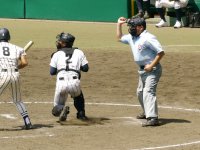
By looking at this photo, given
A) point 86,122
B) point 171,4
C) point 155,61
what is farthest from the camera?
point 171,4

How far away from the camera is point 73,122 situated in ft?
40.8

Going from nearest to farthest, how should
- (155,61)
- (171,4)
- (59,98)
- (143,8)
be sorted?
1. (155,61)
2. (59,98)
3. (171,4)
4. (143,8)

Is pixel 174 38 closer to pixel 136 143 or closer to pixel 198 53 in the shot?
pixel 198 53

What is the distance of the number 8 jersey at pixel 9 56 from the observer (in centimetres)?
1145

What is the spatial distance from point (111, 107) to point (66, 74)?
240 cm

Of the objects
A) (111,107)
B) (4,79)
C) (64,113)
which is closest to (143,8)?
(111,107)

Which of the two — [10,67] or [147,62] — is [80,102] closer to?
[147,62]

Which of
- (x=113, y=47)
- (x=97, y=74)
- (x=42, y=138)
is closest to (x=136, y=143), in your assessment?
(x=42, y=138)

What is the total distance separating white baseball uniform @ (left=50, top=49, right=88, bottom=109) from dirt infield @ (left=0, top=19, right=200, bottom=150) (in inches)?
20.4

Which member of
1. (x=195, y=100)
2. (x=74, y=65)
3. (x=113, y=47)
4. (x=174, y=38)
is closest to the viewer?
(x=74, y=65)

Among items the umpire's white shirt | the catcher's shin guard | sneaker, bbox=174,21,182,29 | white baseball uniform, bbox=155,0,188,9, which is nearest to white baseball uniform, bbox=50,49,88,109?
the catcher's shin guard

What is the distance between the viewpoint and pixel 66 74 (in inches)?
474

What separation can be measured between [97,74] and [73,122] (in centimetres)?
501

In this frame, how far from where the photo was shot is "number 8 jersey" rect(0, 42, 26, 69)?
37.6 feet
